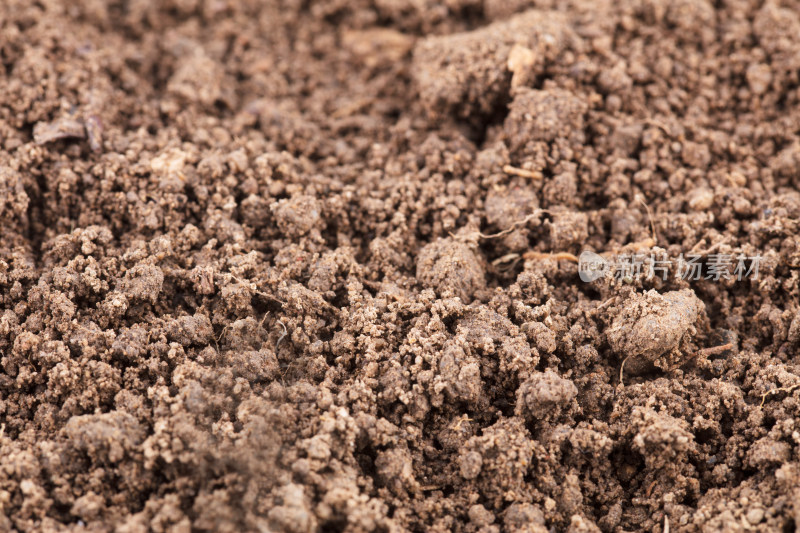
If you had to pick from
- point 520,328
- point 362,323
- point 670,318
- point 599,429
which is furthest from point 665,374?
point 362,323

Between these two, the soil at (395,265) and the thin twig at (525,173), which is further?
the thin twig at (525,173)

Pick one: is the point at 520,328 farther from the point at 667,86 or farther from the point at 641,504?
the point at 667,86

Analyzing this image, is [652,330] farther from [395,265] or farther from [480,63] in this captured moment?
[480,63]

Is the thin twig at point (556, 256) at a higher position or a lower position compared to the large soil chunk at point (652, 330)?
higher

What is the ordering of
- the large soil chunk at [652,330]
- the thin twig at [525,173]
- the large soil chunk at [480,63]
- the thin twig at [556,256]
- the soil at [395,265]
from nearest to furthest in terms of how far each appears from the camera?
the soil at [395,265] < the large soil chunk at [652,330] < the thin twig at [556,256] < the thin twig at [525,173] < the large soil chunk at [480,63]

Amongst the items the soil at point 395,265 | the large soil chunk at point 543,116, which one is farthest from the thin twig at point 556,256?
the large soil chunk at point 543,116

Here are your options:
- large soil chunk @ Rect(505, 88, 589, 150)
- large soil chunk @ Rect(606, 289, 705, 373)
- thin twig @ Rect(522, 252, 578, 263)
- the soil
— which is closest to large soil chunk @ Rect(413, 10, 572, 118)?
the soil

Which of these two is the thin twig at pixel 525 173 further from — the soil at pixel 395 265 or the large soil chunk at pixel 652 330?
the large soil chunk at pixel 652 330

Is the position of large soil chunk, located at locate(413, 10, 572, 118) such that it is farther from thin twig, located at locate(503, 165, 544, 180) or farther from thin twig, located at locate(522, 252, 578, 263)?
thin twig, located at locate(522, 252, 578, 263)
